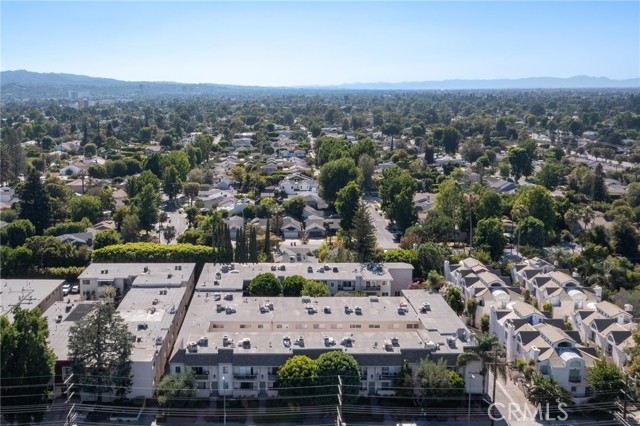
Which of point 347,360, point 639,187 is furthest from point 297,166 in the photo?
point 347,360

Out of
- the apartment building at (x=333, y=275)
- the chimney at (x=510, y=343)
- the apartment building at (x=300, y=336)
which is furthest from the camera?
the apartment building at (x=333, y=275)

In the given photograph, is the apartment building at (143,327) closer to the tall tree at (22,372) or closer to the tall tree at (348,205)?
the tall tree at (22,372)

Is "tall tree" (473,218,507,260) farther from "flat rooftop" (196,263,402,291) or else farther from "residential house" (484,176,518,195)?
"residential house" (484,176,518,195)

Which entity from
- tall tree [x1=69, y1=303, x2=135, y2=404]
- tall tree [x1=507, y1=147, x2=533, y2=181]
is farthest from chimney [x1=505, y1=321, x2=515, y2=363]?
tall tree [x1=507, y1=147, x2=533, y2=181]

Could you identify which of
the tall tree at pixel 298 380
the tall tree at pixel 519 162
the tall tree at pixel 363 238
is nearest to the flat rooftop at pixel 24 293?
the tall tree at pixel 298 380

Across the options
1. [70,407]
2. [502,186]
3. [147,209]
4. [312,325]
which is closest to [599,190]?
[502,186]

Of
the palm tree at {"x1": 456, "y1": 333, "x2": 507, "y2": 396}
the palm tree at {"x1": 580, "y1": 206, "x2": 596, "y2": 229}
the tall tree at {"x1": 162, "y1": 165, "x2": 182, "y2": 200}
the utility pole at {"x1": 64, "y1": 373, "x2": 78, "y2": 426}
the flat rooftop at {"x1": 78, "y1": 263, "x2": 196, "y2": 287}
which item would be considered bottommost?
the utility pole at {"x1": 64, "y1": 373, "x2": 78, "y2": 426}

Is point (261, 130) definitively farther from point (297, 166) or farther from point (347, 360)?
point (347, 360)
